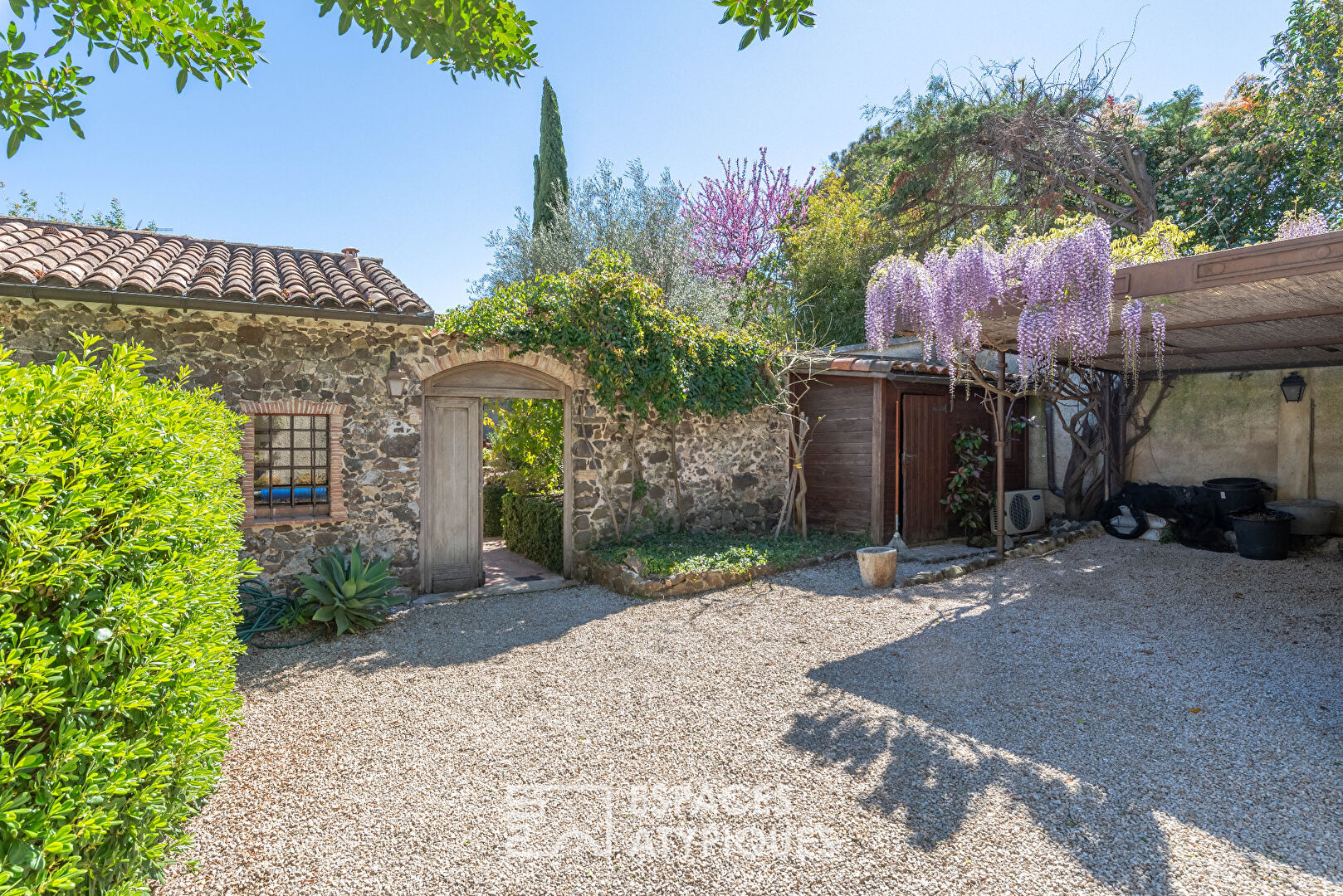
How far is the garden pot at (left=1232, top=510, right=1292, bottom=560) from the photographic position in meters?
6.49

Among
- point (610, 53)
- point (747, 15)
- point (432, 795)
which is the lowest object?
point (432, 795)

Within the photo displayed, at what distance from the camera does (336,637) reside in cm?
485

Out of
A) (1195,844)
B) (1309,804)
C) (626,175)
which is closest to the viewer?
(1195,844)

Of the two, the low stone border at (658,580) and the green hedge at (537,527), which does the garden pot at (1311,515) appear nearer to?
the low stone border at (658,580)

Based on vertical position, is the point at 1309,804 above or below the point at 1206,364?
below

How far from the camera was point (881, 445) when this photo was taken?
741cm

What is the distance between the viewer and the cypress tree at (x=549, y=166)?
41.5 ft

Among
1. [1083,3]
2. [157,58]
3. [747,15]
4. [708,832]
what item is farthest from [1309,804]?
[1083,3]

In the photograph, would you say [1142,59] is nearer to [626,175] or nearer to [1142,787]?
[626,175]

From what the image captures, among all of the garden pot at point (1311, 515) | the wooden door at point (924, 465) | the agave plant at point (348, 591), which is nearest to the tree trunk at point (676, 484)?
the wooden door at point (924, 465)

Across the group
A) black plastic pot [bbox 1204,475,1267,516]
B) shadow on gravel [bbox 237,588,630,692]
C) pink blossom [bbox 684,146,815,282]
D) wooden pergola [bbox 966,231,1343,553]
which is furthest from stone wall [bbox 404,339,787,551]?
pink blossom [bbox 684,146,815,282]

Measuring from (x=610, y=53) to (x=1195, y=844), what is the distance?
689 centimetres

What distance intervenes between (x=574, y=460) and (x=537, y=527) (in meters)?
1.34

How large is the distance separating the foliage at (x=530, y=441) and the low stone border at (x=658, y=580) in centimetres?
173
